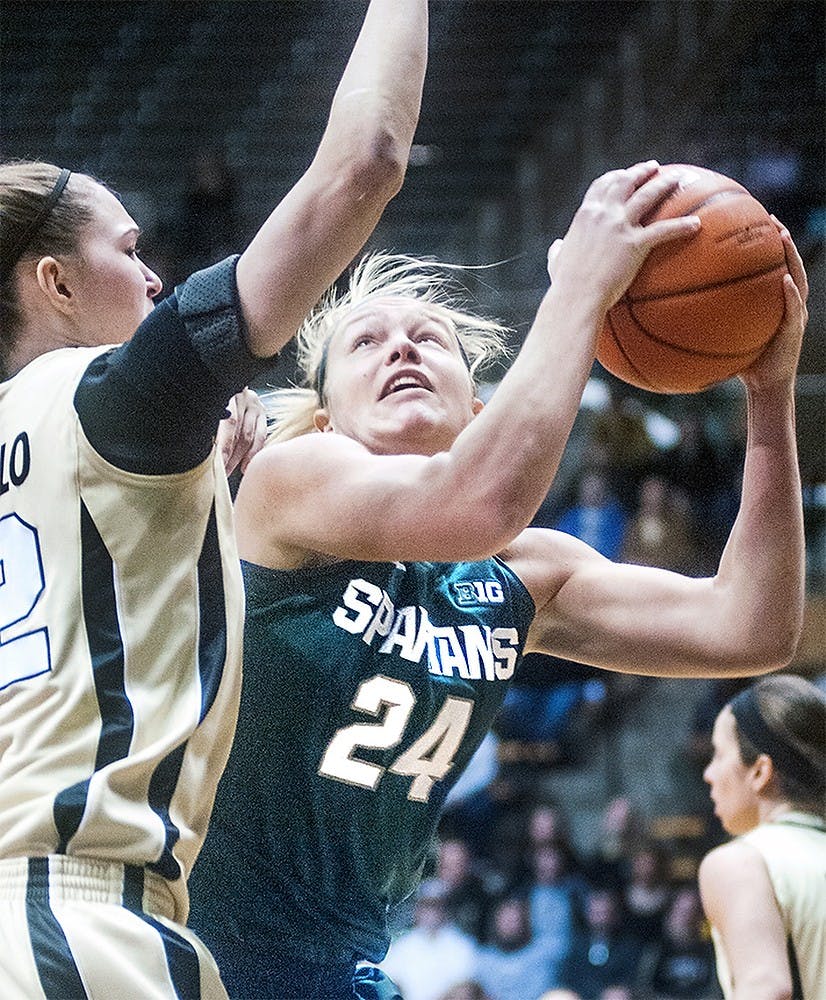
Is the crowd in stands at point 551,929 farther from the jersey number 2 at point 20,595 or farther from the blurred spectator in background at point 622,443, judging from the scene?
the jersey number 2 at point 20,595

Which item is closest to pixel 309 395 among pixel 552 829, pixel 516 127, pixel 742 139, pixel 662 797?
pixel 552 829

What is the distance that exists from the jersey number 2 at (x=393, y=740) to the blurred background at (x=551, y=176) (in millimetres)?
4302

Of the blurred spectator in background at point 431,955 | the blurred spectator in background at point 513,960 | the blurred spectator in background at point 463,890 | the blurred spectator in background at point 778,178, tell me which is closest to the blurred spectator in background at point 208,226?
the blurred spectator in background at point 778,178

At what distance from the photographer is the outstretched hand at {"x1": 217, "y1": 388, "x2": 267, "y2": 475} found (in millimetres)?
2953

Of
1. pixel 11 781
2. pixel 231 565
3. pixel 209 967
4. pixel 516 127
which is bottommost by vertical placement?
pixel 516 127

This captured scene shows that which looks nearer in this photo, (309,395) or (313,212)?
(313,212)

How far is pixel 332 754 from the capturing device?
278 centimetres

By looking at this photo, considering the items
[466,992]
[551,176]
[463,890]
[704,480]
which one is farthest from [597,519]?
[551,176]

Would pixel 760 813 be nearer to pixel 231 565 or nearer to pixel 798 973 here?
pixel 798 973

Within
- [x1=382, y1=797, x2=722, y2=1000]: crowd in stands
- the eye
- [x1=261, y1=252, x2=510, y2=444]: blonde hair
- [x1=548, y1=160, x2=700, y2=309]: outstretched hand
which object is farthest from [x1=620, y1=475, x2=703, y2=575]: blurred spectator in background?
[x1=548, y1=160, x2=700, y2=309]: outstretched hand

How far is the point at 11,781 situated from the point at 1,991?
253 millimetres

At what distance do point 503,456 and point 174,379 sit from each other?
1.61ft

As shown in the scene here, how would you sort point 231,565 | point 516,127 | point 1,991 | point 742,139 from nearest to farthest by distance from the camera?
point 1,991
point 231,565
point 742,139
point 516,127

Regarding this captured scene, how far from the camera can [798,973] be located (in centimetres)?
350
